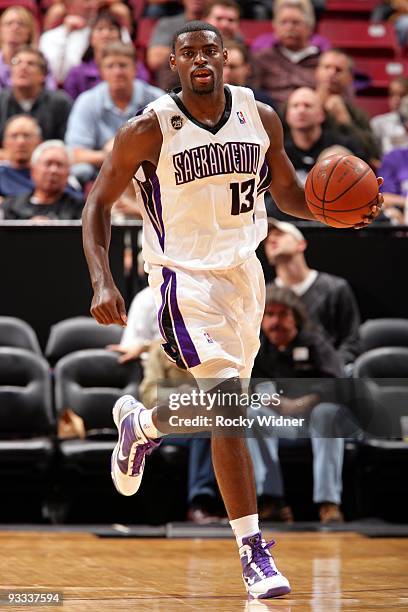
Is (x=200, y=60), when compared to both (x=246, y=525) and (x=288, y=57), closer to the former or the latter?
(x=246, y=525)

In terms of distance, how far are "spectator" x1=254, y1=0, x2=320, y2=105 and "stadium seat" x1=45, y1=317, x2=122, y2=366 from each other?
10.6ft

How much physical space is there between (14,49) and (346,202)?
20.7ft

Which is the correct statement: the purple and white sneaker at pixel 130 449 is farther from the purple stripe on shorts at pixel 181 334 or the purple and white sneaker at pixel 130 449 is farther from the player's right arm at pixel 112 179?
the player's right arm at pixel 112 179

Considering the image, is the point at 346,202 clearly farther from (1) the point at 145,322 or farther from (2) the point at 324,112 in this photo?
(2) the point at 324,112

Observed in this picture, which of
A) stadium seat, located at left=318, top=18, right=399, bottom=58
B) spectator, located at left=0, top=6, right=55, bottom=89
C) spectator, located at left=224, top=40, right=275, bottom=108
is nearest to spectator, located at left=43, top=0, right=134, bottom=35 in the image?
spectator, located at left=0, top=6, right=55, bottom=89

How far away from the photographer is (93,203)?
4738mm

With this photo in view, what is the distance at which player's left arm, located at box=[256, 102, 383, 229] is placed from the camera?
4883 millimetres

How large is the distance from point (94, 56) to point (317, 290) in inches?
155

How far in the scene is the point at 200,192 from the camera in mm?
4684

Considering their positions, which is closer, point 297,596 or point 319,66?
point 297,596

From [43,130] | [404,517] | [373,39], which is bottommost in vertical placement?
[404,517]

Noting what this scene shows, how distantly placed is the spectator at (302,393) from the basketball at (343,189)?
76.6 inches

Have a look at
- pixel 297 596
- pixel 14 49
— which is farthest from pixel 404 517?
pixel 14 49

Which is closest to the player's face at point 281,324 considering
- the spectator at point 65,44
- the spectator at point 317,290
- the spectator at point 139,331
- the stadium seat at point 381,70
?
the spectator at point 317,290
